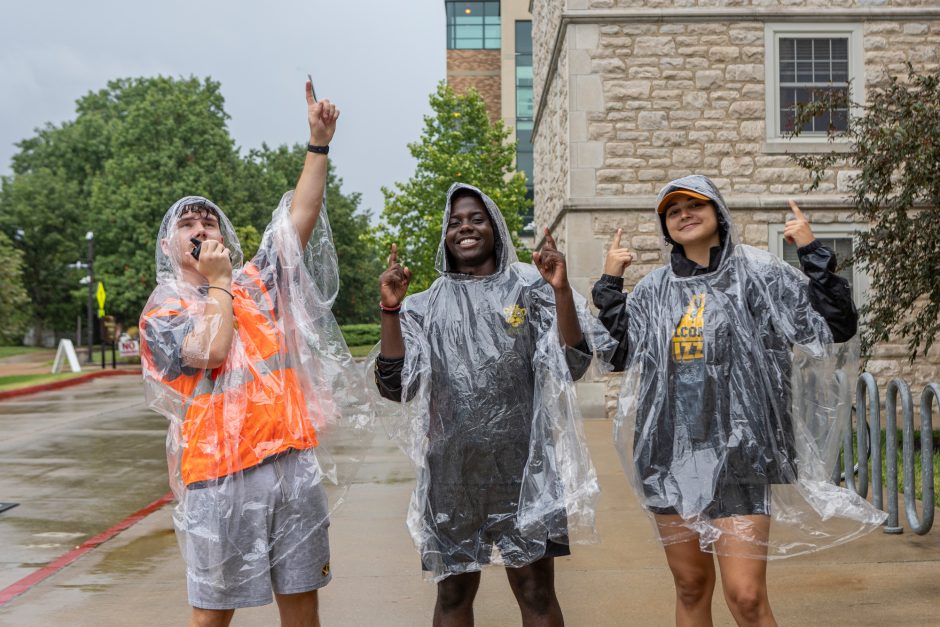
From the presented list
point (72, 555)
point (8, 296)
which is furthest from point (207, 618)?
point (8, 296)

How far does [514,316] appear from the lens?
3.06 metres

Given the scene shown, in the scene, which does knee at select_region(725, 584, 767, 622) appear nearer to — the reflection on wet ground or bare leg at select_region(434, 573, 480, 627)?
bare leg at select_region(434, 573, 480, 627)

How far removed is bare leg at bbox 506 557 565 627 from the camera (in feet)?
9.59

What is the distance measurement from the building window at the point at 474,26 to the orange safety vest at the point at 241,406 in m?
47.7

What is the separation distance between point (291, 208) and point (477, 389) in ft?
2.80

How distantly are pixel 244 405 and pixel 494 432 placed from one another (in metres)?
0.78

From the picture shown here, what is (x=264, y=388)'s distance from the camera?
282 centimetres

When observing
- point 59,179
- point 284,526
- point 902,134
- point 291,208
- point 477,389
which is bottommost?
point 284,526

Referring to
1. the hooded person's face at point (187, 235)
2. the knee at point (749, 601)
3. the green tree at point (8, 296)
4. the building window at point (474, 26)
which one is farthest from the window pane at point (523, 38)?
the knee at point (749, 601)

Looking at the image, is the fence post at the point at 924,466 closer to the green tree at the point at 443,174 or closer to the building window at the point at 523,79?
the green tree at the point at 443,174

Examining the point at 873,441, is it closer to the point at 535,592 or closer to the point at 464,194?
the point at 535,592

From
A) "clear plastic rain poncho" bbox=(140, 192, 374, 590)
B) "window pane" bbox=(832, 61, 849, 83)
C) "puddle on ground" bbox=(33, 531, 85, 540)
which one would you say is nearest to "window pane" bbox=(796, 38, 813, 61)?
"window pane" bbox=(832, 61, 849, 83)

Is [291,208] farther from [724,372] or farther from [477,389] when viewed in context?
[724,372]

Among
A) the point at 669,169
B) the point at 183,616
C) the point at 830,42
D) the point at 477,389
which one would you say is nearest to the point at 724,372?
the point at 477,389
